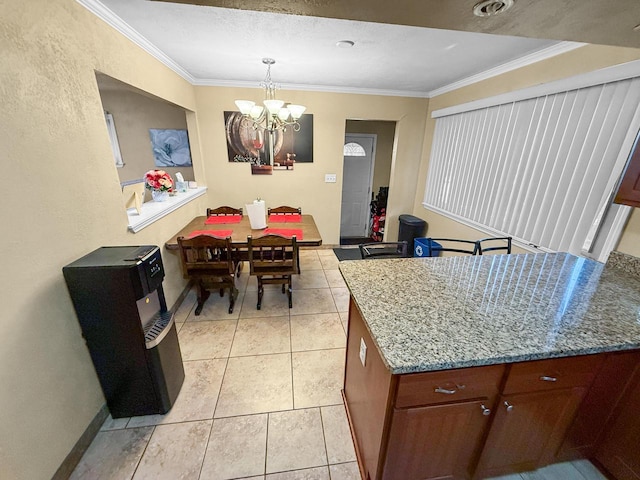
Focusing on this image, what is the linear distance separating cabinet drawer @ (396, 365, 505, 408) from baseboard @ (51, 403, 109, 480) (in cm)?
169

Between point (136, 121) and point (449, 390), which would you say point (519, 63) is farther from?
point (136, 121)

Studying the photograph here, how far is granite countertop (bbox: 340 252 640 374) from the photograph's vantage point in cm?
90

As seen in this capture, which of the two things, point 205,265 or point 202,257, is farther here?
point 202,257

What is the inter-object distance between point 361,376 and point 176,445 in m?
1.14

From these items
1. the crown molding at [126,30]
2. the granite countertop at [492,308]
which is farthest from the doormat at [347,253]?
the crown molding at [126,30]

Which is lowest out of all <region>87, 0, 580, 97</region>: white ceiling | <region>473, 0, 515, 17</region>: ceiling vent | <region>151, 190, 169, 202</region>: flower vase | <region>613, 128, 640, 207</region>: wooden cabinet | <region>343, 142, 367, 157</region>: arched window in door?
<region>151, 190, 169, 202</region>: flower vase

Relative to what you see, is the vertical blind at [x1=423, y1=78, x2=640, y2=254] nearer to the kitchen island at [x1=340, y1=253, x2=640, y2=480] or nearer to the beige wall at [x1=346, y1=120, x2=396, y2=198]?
the kitchen island at [x1=340, y1=253, x2=640, y2=480]

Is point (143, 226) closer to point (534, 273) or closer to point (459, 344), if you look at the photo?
point (459, 344)

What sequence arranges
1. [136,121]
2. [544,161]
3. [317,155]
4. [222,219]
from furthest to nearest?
1. [136,121]
2. [317,155]
3. [222,219]
4. [544,161]

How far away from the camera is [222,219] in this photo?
316cm

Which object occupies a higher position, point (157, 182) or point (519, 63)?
point (519, 63)

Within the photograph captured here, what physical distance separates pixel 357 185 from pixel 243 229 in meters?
2.94

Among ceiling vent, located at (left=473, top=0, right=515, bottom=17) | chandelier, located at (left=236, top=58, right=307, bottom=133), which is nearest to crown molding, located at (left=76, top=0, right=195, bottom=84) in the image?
chandelier, located at (left=236, top=58, right=307, bottom=133)

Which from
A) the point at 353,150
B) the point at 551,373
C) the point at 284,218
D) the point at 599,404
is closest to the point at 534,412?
the point at 551,373
